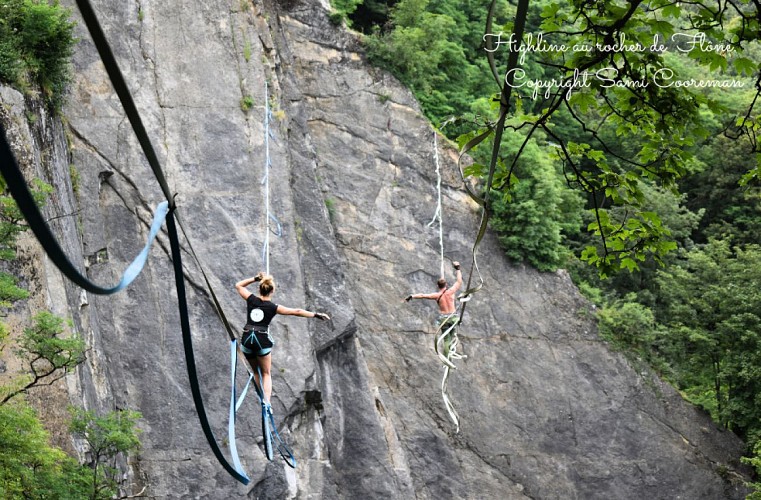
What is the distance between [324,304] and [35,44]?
6959 mm

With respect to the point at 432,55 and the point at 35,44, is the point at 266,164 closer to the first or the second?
→ the point at 35,44

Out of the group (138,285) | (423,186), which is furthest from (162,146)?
(423,186)

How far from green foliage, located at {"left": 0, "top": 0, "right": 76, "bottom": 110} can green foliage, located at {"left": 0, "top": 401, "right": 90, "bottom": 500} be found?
18.9ft

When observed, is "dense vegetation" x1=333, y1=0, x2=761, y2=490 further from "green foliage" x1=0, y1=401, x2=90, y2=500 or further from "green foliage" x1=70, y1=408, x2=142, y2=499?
"green foliage" x1=0, y1=401, x2=90, y2=500

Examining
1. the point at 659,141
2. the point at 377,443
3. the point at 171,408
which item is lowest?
the point at 377,443

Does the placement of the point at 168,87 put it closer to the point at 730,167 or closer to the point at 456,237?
the point at 456,237

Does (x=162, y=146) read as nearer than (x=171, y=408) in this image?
No

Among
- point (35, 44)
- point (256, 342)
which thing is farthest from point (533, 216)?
point (256, 342)

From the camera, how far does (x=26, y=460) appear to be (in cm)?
884

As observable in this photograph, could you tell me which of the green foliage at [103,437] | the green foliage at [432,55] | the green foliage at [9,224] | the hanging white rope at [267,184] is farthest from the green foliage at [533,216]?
the green foliage at [9,224]

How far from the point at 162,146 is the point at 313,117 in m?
5.07

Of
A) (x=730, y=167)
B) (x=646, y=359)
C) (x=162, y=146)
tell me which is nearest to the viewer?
(x=162, y=146)

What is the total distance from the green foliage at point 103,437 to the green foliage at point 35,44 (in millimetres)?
4963

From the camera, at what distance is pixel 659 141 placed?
509cm
